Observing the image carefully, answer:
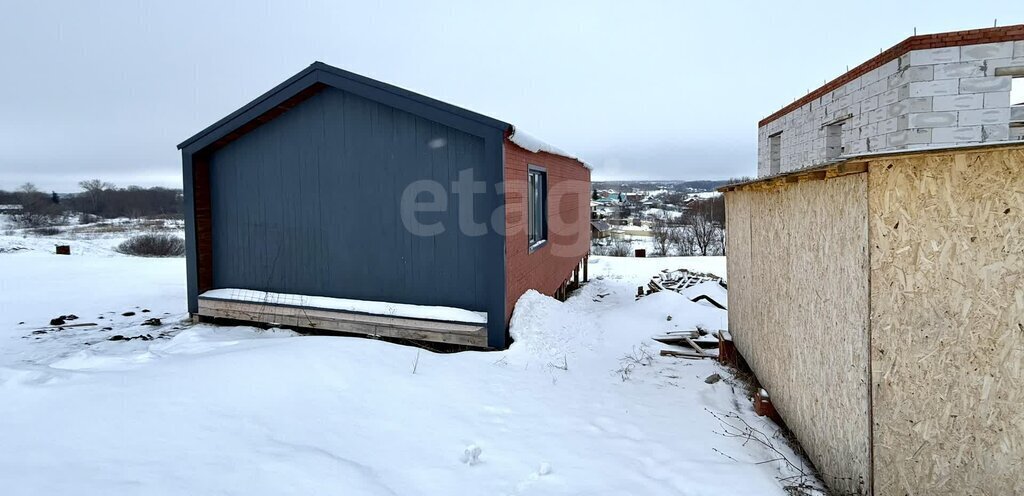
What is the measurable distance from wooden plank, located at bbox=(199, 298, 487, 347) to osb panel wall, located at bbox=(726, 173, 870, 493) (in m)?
3.67

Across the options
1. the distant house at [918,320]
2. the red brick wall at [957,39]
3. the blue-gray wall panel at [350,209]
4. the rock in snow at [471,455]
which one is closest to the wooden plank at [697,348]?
the blue-gray wall panel at [350,209]

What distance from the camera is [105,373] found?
5062mm

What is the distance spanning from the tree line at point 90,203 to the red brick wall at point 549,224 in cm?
4871

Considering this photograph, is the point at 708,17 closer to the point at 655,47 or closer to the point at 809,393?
the point at 655,47

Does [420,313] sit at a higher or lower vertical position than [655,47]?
lower

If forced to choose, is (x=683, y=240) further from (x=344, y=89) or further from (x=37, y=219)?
(x=37, y=219)

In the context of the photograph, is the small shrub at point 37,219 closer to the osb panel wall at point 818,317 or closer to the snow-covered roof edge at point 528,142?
the snow-covered roof edge at point 528,142

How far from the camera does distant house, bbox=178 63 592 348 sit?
7.62 m

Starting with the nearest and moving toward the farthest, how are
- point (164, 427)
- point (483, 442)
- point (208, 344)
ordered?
point (164, 427), point (483, 442), point (208, 344)

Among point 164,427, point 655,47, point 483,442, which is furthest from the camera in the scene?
point 655,47

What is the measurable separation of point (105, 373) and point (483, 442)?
360 centimetres

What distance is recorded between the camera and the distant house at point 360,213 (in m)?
7.62

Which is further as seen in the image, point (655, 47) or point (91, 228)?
point (91, 228)

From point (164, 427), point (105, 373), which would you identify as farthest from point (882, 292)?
point (105, 373)
